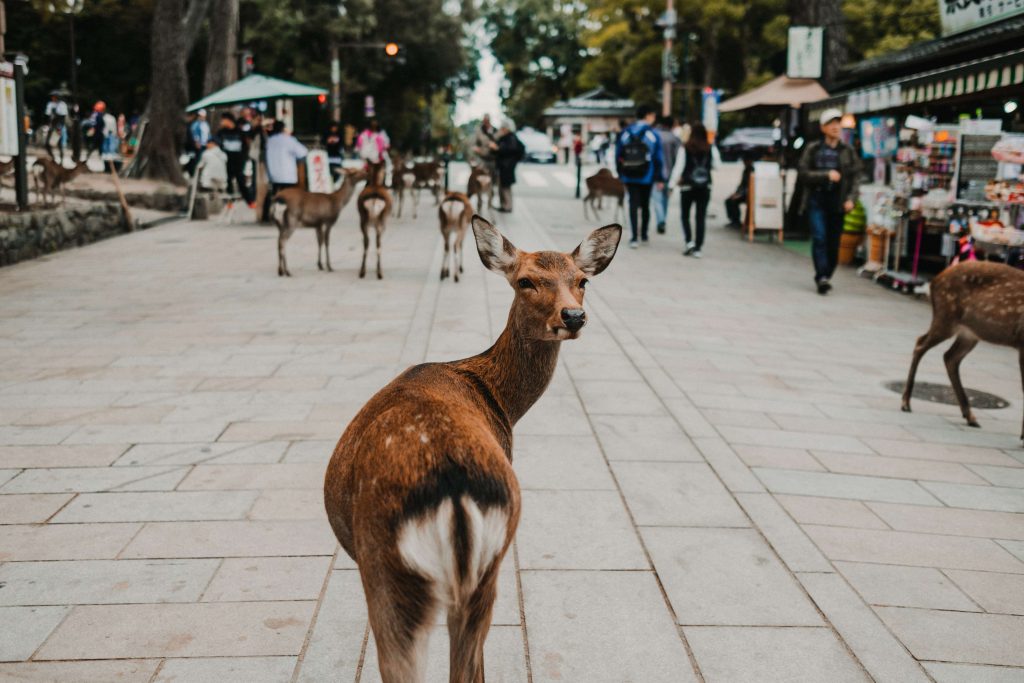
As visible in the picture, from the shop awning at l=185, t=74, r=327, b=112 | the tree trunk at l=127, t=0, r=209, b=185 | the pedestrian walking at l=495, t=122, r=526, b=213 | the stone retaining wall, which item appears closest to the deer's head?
the stone retaining wall

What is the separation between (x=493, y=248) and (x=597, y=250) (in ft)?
1.27

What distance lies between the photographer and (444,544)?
1978 mm

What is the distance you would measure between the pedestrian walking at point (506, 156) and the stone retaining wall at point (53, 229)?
7.29m

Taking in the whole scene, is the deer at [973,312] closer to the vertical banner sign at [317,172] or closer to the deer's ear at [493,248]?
the deer's ear at [493,248]

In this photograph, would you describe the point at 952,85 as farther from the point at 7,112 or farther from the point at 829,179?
the point at 7,112

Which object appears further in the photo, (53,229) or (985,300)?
(53,229)

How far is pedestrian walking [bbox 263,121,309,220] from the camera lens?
1567 cm

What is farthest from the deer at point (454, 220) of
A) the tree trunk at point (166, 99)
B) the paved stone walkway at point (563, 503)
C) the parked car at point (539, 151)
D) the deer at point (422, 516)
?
the parked car at point (539, 151)

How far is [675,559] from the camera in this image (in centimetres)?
384

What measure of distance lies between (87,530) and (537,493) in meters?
1.99

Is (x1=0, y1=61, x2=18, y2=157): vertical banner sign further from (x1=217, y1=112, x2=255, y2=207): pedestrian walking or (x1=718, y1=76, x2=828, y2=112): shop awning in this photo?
(x1=718, y1=76, x2=828, y2=112): shop awning

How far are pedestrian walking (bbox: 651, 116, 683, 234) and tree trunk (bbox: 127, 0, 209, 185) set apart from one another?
1175 centimetres

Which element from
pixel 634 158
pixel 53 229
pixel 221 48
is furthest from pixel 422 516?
pixel 221 48

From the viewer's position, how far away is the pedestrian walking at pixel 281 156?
1567cm
